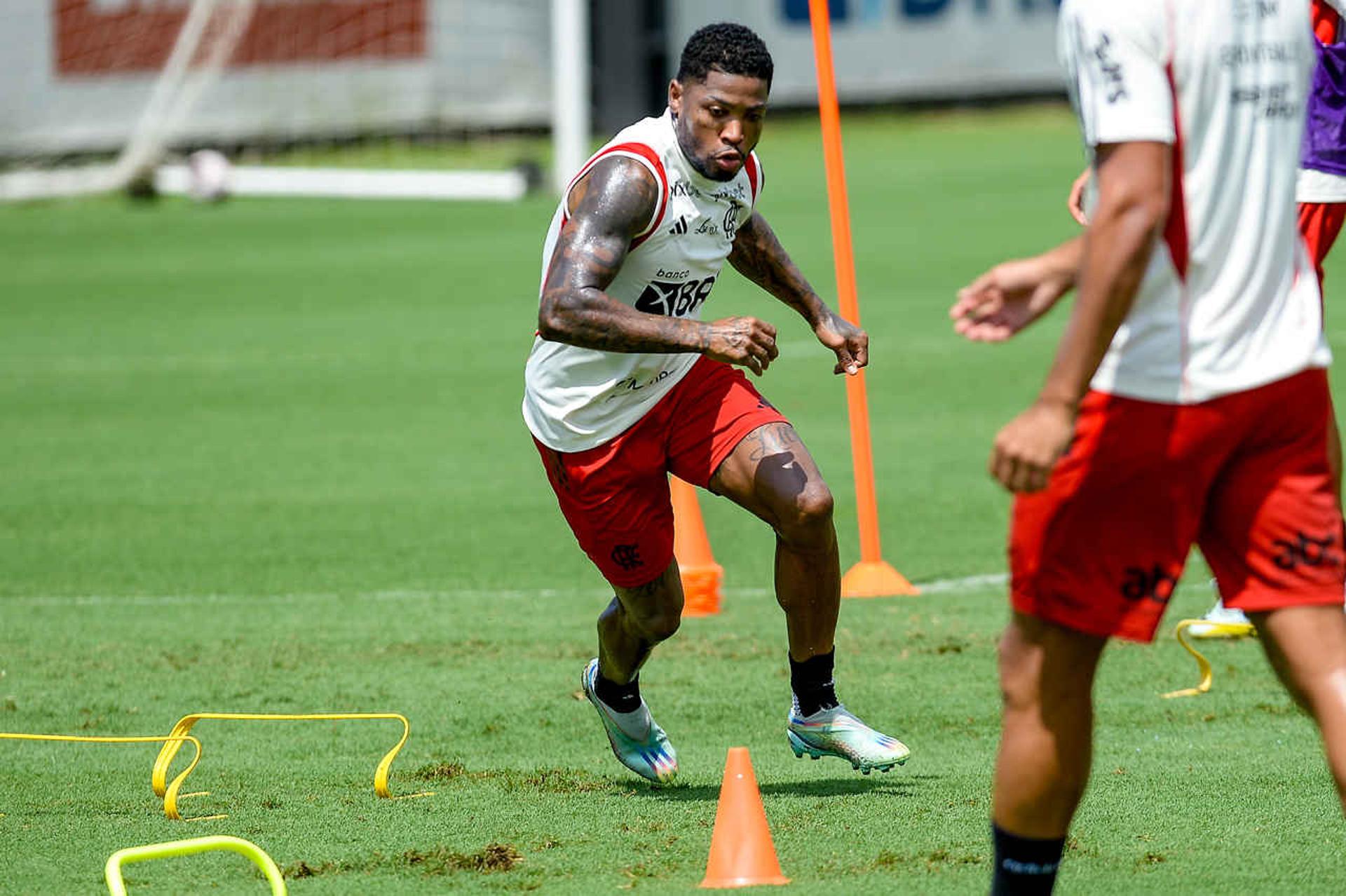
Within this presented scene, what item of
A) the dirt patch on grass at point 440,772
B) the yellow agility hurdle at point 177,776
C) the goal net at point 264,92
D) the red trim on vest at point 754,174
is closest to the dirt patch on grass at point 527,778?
the dirt patch on grass at point 440,772

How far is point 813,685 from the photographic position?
6.05 metres

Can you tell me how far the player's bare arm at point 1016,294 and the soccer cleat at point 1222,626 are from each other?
13.4ft

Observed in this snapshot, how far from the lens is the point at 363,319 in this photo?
19.2 m

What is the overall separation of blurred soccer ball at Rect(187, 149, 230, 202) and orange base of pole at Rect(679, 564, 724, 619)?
1968 cm

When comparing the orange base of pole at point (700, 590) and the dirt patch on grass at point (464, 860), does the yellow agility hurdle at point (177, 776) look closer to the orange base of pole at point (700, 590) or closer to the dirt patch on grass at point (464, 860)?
the dirt patch on grass at point (464, 860)

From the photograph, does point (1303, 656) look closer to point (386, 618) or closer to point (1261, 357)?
point (1261, 357)

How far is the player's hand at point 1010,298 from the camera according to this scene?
3.81 m

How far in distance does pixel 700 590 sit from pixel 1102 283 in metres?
5.27

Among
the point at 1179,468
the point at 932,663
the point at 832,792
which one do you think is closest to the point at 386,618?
the point at 932,663

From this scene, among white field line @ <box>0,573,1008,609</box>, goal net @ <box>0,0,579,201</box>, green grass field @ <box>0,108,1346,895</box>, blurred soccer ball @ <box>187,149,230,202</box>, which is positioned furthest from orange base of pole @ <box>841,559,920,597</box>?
blurred soccer ball @ <box>187,149,230,202</box>

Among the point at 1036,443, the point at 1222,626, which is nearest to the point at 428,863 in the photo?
the point at 1036,443

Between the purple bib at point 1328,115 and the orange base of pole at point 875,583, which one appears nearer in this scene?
the purple bib at point 1328,115

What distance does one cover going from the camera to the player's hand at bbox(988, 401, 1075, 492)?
3.61m

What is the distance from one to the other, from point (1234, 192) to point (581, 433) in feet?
9.06
